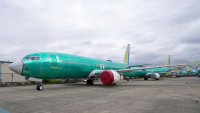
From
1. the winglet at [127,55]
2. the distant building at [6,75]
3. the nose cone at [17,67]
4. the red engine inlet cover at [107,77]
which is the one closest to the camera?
the nose cone at [17,67]

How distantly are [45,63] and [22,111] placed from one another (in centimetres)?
1006

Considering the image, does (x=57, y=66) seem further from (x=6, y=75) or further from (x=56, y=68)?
(x=6, y=75)

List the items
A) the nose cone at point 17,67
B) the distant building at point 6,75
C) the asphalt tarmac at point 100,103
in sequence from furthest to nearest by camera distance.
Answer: the distant building at point 6,75, the nose cone at point 17,67, the asphalt tarmac at point 100,103

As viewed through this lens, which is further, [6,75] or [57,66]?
[6,75]

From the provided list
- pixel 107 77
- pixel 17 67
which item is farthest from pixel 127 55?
pixel 17 67

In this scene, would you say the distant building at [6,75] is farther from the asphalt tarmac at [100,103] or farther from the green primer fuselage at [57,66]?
the asphalt tarmac at [100,103]

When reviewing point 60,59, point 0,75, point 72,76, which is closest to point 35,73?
point 60,59

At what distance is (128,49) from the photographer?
43.8 metres

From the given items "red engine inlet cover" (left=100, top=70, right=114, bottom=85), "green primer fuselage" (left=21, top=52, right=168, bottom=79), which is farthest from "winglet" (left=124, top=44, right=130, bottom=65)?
"red engine inlet cover" (left=100, top=70, right=114, bottom=85)

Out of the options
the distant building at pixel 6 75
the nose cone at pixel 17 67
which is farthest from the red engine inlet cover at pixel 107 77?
the distant building at pixel 6 75

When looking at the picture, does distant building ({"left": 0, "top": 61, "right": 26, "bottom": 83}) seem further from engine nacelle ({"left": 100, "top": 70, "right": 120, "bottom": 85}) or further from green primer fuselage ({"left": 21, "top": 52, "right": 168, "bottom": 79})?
engine nacelle ({"left": 100, "top": 70, "right": 120, "bottom": 85})

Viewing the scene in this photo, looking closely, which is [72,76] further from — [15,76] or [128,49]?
[128,49]

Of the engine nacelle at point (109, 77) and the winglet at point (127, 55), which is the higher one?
the winglet at point (127, 55)

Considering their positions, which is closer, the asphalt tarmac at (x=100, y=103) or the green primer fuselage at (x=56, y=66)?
the asphalt tarmac at (x=100, y=103)
